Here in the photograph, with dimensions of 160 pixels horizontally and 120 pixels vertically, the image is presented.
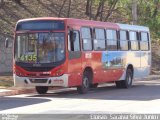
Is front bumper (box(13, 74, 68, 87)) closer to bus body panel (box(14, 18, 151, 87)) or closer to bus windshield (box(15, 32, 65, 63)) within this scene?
bus body panel (box(14, 18, 151, 87))

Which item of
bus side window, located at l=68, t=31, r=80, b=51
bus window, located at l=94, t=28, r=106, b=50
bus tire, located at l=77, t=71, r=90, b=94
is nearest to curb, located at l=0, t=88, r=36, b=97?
bus tire, located at l=77, t=71, r=90, b=94

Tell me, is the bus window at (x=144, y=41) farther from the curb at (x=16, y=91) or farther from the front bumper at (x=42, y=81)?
the front bumper at (x=42, y=81)

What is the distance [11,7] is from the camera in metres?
39.1

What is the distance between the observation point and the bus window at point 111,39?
2583 centimetres

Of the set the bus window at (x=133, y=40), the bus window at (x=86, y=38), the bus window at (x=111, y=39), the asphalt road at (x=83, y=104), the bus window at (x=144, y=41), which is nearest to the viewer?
the asphalt road at (x=83, y=104)

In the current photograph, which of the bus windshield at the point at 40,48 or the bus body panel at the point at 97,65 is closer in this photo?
the bus body panel at the point at 97,65

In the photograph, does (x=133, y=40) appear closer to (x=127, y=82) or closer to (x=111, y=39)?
(x=127, y=82)

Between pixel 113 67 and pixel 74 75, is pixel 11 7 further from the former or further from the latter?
pixel 74 75

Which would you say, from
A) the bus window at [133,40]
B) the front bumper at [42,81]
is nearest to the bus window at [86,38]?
the front bumper at [42,81]

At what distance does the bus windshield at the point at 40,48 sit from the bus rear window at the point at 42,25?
0.24 meters

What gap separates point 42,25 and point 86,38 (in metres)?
2.17

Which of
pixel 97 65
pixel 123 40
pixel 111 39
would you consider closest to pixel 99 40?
pixel 97 65

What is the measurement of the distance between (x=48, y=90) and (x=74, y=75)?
A: 10.8ft

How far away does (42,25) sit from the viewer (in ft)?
73.8
